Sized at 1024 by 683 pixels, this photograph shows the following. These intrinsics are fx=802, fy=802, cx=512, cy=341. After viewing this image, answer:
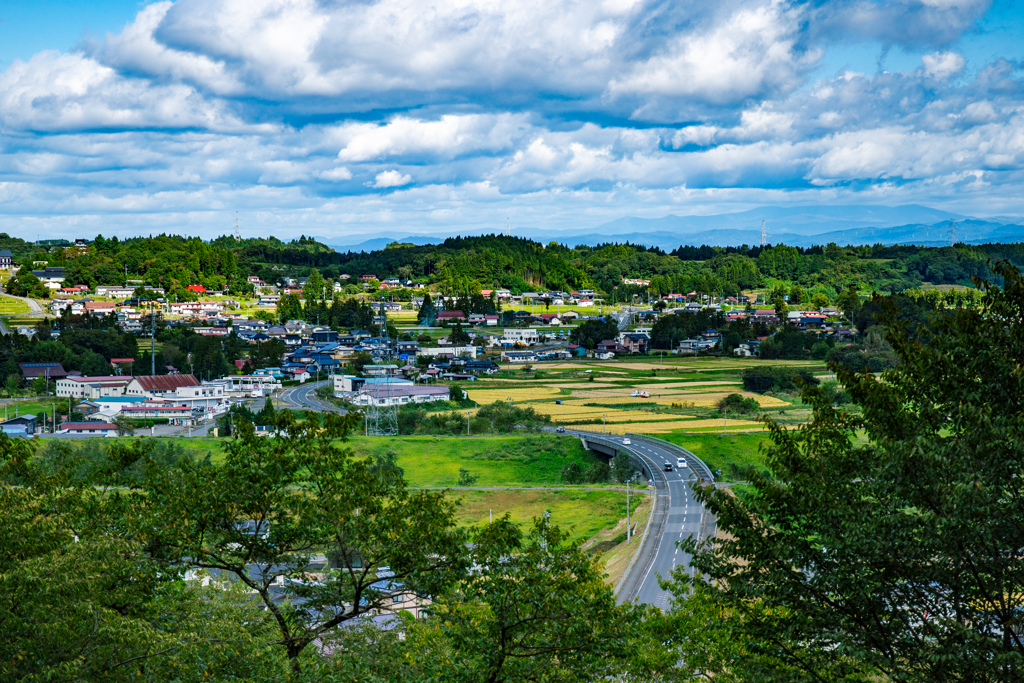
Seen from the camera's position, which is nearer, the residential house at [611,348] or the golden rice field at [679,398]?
the golden rice field at [679,398]

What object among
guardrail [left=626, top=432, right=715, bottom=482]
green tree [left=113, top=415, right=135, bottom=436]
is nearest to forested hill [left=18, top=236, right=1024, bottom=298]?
green tree [left=113, top=415, right=135, bottom=436]

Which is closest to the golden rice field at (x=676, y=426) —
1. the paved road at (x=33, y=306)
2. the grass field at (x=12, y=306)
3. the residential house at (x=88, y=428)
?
the residential house at (x=88, y=428)

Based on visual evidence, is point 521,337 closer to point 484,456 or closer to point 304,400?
→ point 304,400

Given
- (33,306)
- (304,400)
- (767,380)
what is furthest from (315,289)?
(767,380)

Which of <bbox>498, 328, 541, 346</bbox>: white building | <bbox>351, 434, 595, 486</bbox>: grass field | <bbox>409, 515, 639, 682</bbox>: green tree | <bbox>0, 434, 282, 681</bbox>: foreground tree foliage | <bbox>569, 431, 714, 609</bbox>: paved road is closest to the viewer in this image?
<bbox>0, 434, 282, 681</bbox>: foreground tree foliage

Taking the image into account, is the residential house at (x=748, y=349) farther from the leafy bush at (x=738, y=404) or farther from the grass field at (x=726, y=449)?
the grass field at (x=726, y=449)

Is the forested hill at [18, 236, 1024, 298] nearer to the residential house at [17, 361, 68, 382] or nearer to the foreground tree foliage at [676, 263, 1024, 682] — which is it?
the residential house at [17, 361, 68, 382]

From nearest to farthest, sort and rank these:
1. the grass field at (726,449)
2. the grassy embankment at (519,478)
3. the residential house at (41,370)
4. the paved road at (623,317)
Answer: the grassy embankment at (519,478)
the grass field at (726,449)
the residential house at (41,370)
the paved road at (623,317)
